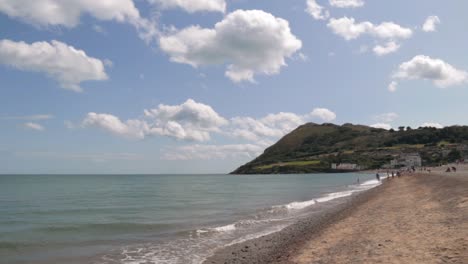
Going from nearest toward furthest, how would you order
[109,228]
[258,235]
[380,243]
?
[380,243] < [258,235] < [109,228]

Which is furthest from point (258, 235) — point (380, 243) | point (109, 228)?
point (109, 228)

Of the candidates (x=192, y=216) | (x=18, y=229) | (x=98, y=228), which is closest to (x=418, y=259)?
(x=98, y=228)

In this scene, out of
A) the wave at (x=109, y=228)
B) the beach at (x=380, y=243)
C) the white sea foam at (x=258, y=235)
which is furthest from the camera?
the wave at (x=109, y=228)

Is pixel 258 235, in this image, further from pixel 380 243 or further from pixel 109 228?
pixel 109 228

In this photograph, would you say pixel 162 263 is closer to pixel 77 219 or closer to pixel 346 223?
pixel 346 223

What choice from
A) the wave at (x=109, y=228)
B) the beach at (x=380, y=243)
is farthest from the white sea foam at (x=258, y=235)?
the wave at (x=109, y=228)

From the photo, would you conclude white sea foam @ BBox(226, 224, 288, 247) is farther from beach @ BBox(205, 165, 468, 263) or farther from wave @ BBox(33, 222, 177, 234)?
wave @ BBox(33, 222, 177, 234)

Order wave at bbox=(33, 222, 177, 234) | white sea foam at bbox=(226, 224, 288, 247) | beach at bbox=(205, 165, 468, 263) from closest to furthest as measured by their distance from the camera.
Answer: beach at bbox=(205, 165, 468, 263) < white sea foam at bbox=(226, 224, 288, 247) < wave at bbox=(33, 222, 177, 234)

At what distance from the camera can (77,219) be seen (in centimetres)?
3162

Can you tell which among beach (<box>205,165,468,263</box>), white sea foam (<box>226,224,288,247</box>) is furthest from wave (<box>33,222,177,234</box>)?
beach (<box>205,165,468,263</box>)

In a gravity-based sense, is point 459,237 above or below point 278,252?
above

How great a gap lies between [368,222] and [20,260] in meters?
16.4

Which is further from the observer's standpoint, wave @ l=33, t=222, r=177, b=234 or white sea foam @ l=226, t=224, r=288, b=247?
wave @ l=33, t=222, r=177, b=234

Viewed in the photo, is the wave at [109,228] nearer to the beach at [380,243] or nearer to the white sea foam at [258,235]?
the white sea foam at [258,235]
